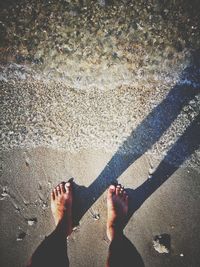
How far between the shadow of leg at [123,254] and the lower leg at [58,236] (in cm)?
50

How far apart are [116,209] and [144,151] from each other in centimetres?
76

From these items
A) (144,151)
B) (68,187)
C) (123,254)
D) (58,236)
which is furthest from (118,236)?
(144,151)

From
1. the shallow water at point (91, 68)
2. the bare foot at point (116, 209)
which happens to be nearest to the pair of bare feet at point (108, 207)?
the bare foot at point (116, 209)

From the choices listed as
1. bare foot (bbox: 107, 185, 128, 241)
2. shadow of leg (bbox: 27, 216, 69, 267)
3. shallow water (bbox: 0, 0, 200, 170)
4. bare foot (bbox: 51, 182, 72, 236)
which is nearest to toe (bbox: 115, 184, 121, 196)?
bare foot (bbox: 107, 185, 128, 241)

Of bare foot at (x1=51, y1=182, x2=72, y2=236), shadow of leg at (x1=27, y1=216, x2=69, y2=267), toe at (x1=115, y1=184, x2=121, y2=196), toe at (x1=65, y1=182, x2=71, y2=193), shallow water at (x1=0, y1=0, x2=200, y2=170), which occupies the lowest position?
shadow of leg at (x1=27, y1=216, x2=69, y2=267)

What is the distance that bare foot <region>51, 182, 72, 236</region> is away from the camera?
3.14 metres

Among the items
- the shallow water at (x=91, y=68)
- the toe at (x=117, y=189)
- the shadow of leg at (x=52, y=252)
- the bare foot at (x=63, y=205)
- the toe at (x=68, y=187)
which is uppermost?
the shallow water at (x=91, y=68)

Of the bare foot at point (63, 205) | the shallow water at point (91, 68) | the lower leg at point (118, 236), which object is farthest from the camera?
the shallow water at point (91, 68)

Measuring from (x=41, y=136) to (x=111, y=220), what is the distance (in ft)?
4.24

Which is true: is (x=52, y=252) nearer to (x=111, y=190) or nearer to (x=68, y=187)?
(x=68, y=187)

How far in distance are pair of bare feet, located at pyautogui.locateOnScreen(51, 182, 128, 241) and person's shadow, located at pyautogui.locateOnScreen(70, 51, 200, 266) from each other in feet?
0.30

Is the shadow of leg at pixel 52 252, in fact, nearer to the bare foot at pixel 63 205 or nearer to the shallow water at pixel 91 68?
the bare foot at pixel 63 205

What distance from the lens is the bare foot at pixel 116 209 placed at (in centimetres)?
313

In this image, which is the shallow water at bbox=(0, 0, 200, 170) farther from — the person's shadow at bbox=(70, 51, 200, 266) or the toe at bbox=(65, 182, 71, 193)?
the toe at bbox=(65, 182, 71, 193)
